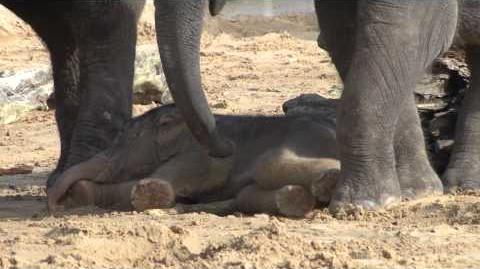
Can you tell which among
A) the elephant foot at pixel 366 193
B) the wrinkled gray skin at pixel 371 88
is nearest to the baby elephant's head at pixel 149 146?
the wrinkled gray skin at pixel 371 88

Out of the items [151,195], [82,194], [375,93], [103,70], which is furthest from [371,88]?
[103,70]

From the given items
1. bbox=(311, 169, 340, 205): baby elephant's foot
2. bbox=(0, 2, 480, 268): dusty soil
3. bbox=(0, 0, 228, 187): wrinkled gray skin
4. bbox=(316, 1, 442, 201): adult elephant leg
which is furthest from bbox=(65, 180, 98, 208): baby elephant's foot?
bbox=(316, 1, 442, 201): adult elephant leg

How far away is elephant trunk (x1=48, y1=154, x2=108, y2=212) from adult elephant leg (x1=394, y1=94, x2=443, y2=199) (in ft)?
4.42

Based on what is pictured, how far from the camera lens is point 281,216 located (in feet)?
20.7

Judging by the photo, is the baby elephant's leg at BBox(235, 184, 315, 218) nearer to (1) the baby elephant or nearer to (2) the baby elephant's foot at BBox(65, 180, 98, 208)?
(1) the baby elephant

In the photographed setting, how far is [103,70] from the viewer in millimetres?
7805

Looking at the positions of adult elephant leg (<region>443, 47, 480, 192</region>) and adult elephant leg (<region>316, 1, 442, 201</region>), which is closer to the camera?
adult elephant leg (<region>316, 1, 442, 201</region>)

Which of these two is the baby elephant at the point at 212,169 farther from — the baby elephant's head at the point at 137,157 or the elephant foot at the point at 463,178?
the elephant foot at the point at 463,178

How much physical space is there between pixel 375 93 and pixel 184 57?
81cm

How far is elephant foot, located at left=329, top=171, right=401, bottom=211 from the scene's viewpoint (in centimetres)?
632

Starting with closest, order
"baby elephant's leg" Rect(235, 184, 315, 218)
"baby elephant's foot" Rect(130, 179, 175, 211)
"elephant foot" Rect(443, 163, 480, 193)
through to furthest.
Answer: "baby elephant's leg" Rect(235, 184, 315, 218), "baby elephant's foot" Rect(130, 179, 175, 211), "elephant foot" Rect(443, 163, 480, 193)

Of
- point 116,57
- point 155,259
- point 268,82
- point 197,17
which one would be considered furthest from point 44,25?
point 268,82

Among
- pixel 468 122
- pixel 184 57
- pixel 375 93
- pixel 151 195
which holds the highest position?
pixel 184 57

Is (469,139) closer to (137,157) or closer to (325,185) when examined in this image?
(325,185)
